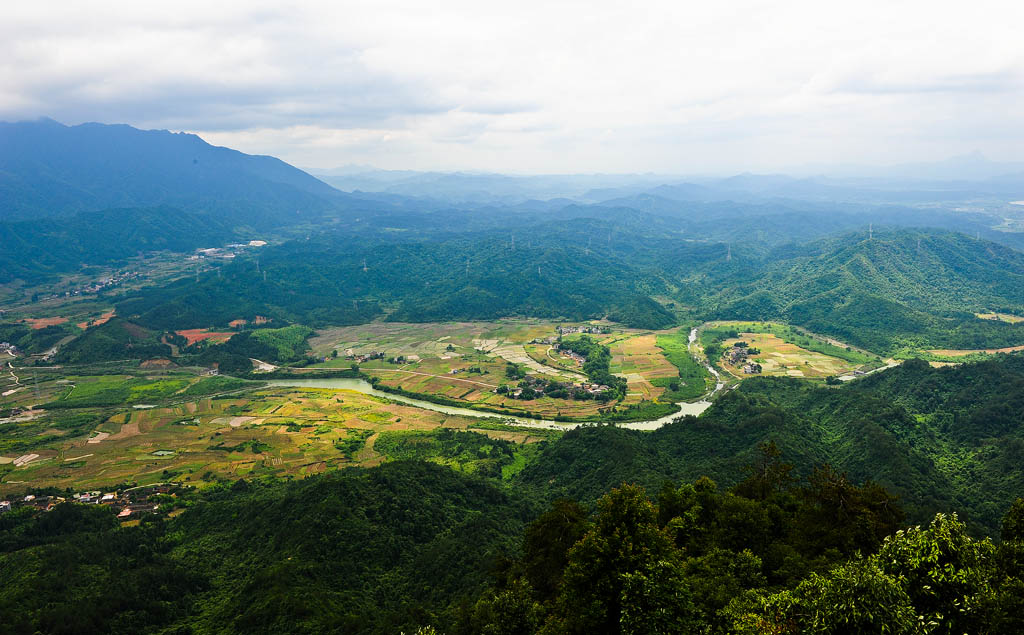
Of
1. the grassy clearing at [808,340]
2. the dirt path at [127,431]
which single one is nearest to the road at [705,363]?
the grassy clearing at [808,340]

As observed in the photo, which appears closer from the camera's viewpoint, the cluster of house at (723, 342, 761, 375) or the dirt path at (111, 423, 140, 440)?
the dirt path at (111, 423, 140, 440)

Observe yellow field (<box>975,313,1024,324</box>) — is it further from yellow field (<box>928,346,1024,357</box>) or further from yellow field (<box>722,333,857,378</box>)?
yellow field (<box>722,333,857,378</box>)

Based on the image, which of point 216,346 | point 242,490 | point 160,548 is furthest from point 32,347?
point 160,548

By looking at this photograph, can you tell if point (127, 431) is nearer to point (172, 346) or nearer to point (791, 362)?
point (172, 346)

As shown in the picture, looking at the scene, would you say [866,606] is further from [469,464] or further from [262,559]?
[469,464]

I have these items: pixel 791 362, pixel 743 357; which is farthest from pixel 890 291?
pixel 743 357

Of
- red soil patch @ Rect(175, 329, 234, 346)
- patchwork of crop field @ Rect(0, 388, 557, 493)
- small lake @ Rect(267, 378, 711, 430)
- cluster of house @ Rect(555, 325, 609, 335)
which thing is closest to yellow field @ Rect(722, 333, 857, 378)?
small lake @ Rect(267, 378, 711, 430)
